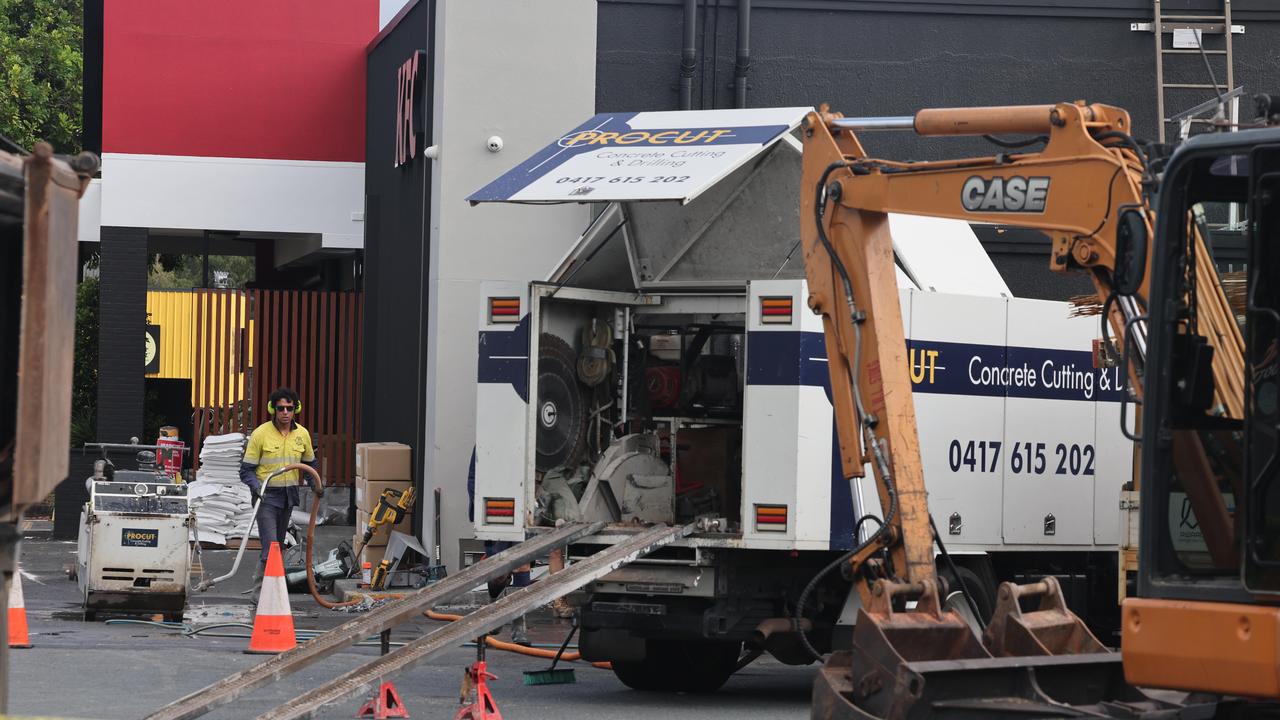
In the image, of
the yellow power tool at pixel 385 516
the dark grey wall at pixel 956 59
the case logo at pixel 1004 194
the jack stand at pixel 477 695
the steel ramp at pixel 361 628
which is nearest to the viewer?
the case logo at pixel 1004 194

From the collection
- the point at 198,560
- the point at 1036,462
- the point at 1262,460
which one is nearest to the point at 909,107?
the point at 1036,462

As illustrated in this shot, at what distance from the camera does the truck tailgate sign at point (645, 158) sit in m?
10.9

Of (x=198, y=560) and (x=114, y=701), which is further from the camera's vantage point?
(x=198, y=560)

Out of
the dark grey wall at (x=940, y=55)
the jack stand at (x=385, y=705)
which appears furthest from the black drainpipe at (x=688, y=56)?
the jack stand at (x=385, y=705)

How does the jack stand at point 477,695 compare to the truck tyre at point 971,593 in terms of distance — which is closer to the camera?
the jack stand at point 477,695

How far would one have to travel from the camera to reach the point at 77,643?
1308 centimetres

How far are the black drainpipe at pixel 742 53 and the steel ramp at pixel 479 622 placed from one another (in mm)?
7800

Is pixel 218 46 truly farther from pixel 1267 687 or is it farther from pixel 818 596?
pixel 1267 687

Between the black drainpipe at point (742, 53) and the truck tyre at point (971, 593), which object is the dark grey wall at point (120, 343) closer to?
the black drainpipe at point (742, 53)

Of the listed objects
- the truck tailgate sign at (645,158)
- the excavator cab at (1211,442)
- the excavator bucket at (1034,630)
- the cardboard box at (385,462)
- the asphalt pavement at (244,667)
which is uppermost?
the truck tailgate sign at (645,158)

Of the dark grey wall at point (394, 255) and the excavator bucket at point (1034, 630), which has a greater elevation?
the dark grey wall at point (394, 255)

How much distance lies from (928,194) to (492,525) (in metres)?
4.27

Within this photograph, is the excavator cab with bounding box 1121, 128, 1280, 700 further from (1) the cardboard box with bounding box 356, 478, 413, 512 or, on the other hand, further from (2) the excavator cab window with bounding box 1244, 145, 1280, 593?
(1) the cardboard box with bounding box 356, 478, 413, 512

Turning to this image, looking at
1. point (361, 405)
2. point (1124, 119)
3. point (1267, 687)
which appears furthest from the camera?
point (361, 405)
